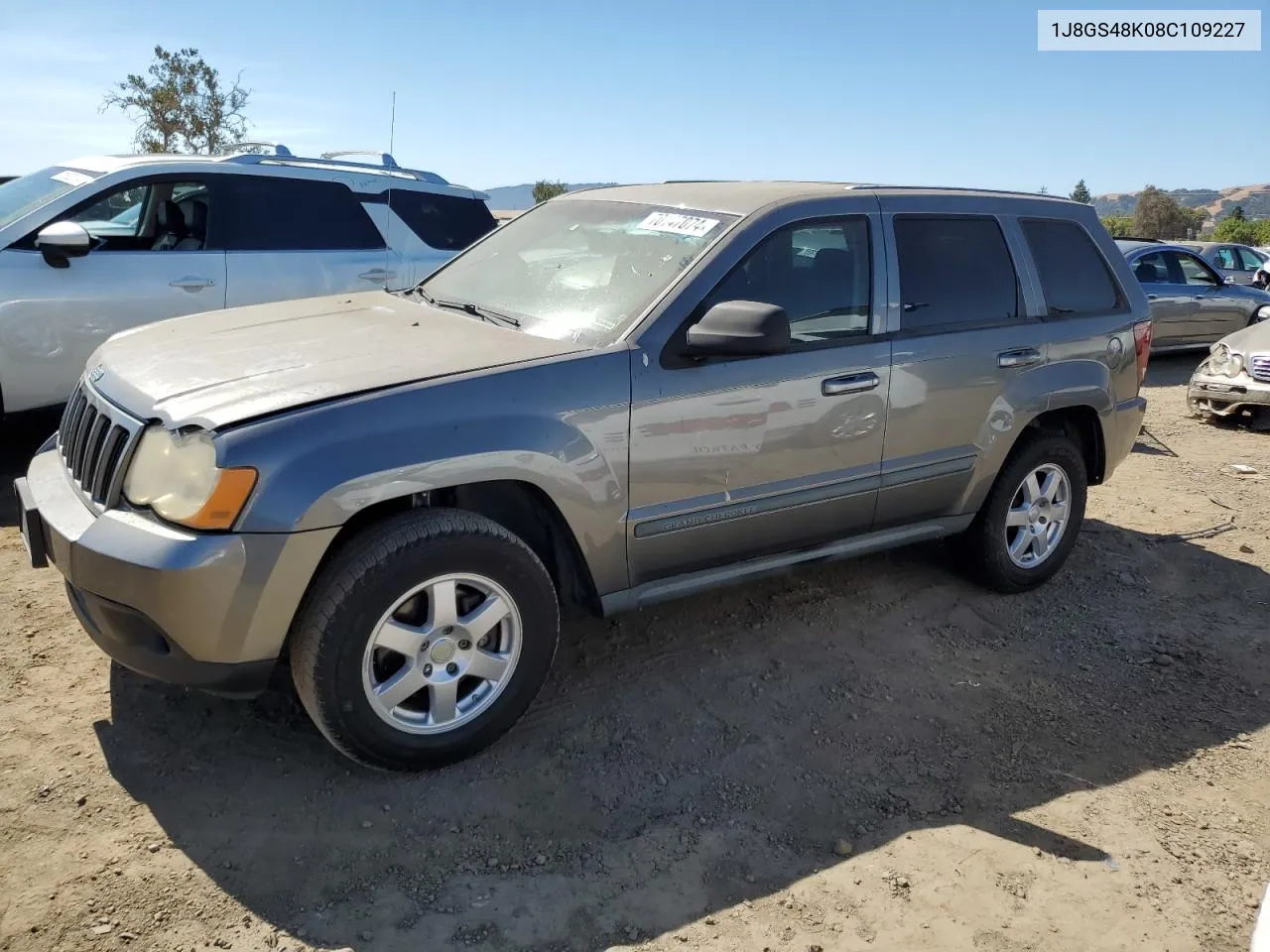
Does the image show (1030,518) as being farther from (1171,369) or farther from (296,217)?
(1171,369)

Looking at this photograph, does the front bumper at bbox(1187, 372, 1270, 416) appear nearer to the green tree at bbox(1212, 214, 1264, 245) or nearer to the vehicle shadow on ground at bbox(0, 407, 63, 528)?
the vehicle shadow on ground at bbox(0, 407, 63, 528)

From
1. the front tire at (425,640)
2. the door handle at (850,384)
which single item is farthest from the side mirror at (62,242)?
the door handle at (850,384)

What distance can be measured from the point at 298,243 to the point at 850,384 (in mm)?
4221

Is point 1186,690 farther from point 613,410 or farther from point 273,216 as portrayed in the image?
point 273,216

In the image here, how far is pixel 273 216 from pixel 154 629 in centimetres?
440

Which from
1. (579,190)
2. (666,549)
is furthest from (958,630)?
(579,190)

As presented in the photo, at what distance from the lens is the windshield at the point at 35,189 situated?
5.82 meters

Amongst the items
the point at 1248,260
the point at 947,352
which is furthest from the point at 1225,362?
the point at 1248,260

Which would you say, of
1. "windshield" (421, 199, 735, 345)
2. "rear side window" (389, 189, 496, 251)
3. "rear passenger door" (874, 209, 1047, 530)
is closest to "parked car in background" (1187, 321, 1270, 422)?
"rear passenger door" (874, 209, 1047, 530)

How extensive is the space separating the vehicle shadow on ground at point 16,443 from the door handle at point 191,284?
0.98 metres

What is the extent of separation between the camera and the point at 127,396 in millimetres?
3115

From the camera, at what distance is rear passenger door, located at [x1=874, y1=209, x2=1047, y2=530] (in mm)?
4156

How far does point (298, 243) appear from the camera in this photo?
6.61m

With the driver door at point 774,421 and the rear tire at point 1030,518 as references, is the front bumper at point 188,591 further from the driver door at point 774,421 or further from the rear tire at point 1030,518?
the rear tire at point 1030,518
